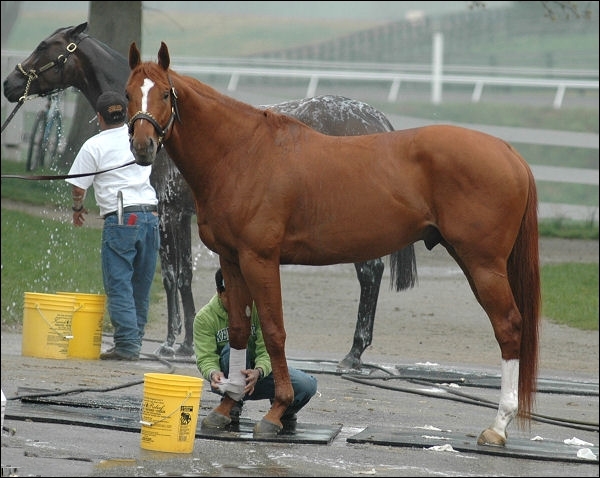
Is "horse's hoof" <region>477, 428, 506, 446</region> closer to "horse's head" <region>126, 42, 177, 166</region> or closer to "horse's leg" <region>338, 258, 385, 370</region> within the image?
"horse's head" <region>126, 42, 177, 166</region>

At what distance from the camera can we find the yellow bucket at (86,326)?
34.2 feet

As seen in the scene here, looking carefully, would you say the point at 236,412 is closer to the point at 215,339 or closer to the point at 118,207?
the point at 215,339

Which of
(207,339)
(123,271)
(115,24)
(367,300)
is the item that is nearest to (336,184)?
(207,339)

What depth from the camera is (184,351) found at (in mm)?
11273

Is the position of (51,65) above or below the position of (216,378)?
above

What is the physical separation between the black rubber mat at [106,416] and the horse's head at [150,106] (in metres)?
1.53

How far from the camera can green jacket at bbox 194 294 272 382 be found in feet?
26.3

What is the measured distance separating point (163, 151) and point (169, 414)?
15.8ft

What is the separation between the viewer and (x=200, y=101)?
25.7 feet

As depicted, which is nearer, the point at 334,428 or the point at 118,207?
the point at 334,428

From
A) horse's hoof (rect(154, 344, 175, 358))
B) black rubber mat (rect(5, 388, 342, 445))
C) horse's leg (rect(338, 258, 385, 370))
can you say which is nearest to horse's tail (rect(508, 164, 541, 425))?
black rubber mat (rect(5, 388, 342, 445))

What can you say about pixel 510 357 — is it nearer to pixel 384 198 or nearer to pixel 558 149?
pixel 384 198

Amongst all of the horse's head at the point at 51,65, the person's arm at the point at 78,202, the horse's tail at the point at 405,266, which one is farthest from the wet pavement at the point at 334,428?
the horse's head at the point at 51,65

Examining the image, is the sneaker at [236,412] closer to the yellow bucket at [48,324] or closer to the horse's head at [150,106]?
the horse's head at [150,106]
